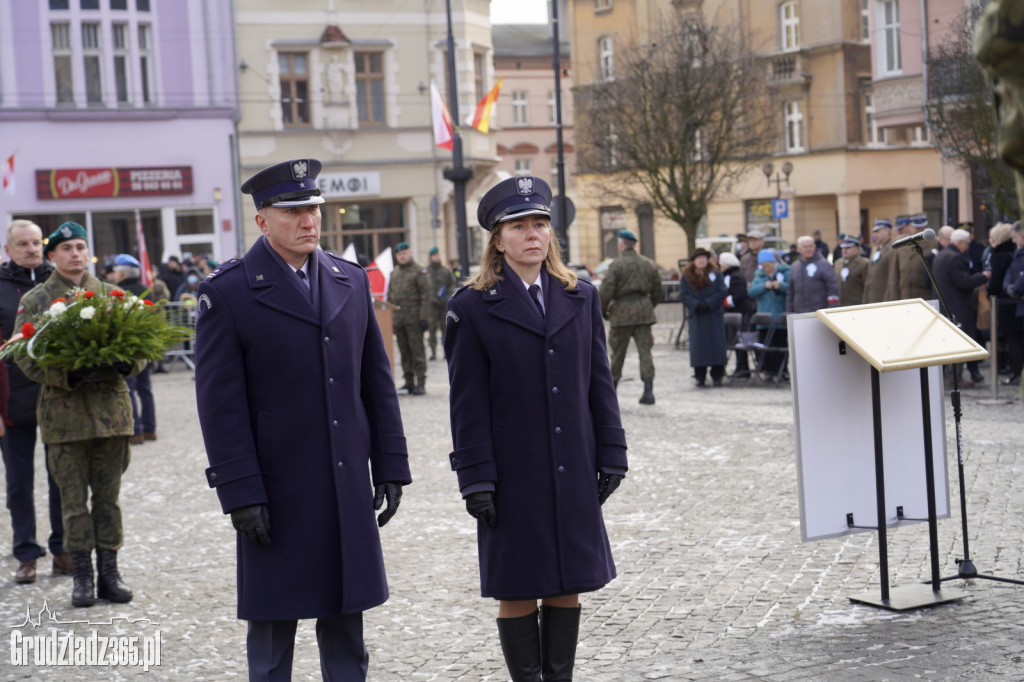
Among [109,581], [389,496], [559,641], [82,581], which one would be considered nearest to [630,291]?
[109,581]

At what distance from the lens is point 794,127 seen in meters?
52.2

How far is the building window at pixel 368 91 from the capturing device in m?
40.9

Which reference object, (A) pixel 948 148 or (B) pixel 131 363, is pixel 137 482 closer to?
(B) pixel 131 363

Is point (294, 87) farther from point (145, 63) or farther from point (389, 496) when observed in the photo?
point (389, 496)

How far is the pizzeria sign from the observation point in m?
36.2

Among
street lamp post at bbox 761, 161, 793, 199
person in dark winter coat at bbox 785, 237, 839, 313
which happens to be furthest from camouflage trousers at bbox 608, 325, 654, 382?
street lamp post at bbox 761, 161, 793, 199

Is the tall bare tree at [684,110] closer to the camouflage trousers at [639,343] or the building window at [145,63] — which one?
the building window at [145,63]

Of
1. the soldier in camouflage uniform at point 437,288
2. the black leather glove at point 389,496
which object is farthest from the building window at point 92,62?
the black leather glove at point 389,496

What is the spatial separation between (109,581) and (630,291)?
373 inches

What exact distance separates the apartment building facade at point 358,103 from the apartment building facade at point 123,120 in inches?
46.0

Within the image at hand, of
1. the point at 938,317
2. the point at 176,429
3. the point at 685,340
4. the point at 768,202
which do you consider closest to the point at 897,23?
the point at 768,202

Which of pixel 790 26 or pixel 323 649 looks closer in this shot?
pixel 323 649

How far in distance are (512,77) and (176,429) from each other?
6557cm

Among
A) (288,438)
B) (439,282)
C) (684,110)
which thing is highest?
(684,110)
